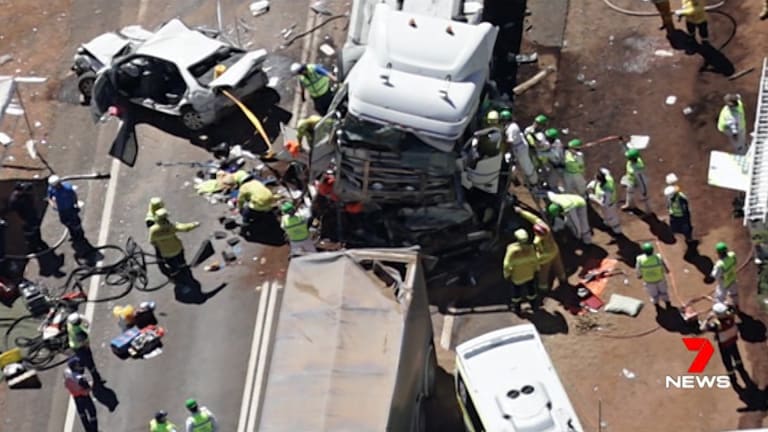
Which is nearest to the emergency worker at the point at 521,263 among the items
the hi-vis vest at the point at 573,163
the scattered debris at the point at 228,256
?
the hi-vis vest at the point at 573,163

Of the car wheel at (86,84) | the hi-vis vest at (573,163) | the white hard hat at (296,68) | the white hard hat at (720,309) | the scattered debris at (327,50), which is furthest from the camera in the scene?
the scattered debris at (327,50)

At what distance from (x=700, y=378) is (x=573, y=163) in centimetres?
426

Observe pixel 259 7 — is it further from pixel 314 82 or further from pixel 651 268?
pixel 651 268

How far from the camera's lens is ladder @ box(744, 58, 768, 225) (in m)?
25.9

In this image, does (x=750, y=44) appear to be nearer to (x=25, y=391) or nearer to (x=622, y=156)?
(x=622, y=156)

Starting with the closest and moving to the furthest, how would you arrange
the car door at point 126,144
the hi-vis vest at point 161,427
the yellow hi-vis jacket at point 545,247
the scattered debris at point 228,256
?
1. the hi-vis vest at point 161,427
2. the yellow hi-vis jacket at point 545,247
3. the scattered debris at point 228,256
4. the car door at point 126,144

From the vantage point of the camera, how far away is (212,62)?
101ft

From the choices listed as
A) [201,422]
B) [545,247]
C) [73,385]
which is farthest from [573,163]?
[73,385]

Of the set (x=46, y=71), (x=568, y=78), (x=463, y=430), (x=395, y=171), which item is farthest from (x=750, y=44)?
(x=46, y=71)

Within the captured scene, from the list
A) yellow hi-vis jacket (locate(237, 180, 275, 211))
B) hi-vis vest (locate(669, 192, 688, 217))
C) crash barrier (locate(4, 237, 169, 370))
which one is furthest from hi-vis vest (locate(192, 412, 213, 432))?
hi-vis vest (locate(669, 192, 688, 217))

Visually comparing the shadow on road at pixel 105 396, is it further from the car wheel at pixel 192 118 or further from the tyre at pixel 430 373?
the car wheel at pixel 192 118

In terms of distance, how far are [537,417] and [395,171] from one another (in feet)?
18.5

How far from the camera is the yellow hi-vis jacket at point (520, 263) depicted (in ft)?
85.8

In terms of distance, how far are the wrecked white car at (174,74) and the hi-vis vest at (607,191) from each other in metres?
6.86
